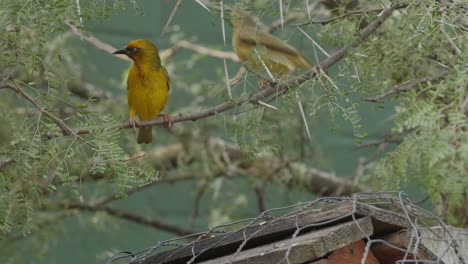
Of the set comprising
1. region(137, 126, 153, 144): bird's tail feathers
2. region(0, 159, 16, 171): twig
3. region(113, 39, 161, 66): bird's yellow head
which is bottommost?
region(137, 126, 153, 144): bird's tail feathers

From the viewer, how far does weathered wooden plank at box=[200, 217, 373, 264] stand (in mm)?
2018

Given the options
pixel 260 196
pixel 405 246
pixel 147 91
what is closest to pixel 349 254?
pixel 405 246

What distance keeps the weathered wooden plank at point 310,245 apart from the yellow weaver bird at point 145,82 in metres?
2.49

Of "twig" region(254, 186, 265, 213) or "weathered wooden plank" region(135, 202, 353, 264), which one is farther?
"twig" region(254, 186, 265, 213)

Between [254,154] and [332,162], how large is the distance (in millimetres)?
2565

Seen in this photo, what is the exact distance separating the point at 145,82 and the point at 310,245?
273cm

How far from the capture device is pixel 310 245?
2.02 m

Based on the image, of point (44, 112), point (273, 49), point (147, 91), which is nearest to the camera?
point (44, 112)

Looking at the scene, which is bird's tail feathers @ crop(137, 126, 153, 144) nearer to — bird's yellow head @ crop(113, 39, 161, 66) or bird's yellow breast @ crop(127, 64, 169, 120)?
bird's yellow breast @ crop(127, 64, 169, 120)

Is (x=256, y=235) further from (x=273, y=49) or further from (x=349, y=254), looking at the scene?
(x=273, y=49)

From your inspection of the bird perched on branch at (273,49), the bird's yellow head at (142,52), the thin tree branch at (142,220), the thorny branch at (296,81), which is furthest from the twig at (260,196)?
the thorny branch at (296,81)

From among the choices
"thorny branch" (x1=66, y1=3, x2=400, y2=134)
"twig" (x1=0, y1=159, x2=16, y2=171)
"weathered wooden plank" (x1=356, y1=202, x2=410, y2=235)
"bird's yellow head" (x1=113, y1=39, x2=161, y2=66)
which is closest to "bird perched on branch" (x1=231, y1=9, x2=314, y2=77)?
"thorny branch" (x1=66, y1=3, x2=400, y2=134)

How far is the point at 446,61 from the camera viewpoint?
11.0 ft

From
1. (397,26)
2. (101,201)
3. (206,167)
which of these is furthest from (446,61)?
(101,201)
